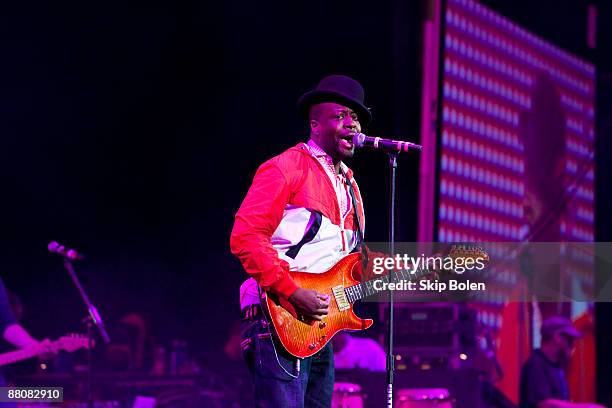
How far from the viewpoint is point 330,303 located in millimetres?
3902

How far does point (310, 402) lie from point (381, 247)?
455 centimetres

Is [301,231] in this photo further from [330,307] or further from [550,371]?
[550,371]

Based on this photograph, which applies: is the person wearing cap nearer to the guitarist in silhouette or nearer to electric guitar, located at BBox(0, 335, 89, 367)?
electric guitar, located at BBox(0, 335, 89, 367)

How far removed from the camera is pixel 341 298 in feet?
13.0

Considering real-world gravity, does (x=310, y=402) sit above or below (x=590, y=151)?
below

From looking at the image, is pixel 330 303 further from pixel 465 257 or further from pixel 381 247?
pixel 381 247

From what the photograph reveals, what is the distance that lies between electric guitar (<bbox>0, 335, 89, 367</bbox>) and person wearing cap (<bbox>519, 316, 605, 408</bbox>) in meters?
3.62

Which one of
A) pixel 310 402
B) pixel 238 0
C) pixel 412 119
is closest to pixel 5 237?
pixel 238 0

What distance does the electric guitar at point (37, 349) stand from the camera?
23.0 ft

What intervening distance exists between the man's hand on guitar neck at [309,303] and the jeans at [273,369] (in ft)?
0.57

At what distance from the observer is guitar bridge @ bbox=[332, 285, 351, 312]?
394 cm

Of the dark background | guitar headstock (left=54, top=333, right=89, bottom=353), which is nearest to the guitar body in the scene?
guitar headstock (left=54, top=333, right=89, bottom=353)

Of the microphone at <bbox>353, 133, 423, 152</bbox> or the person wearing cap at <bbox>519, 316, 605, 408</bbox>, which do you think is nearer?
the microphone at <bbox>353, 133, 423, 152</bbox>

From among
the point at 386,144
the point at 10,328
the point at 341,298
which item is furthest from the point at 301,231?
the point at 10,328
